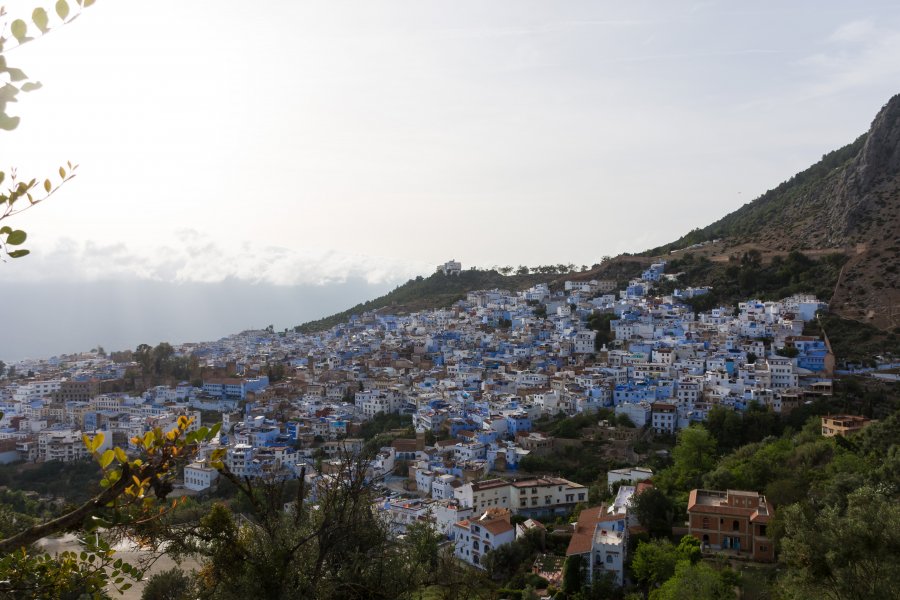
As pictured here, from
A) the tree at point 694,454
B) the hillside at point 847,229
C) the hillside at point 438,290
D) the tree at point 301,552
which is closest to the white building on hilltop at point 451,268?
the hillside at point 438,290

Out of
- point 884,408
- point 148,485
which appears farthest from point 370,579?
point 884,408

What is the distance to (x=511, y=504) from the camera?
61.0 ft

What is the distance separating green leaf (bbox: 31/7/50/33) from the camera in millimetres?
1744

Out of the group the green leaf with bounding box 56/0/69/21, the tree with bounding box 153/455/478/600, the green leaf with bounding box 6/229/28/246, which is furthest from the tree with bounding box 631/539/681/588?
the green leaf with bounding box 56/0/69/21

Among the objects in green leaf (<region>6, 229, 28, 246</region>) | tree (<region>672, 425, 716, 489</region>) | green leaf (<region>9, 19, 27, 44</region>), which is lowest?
tree (<region>672, 425, 716, 489</region>)

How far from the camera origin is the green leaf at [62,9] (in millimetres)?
1803

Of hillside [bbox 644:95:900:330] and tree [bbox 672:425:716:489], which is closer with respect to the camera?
tree [bbox 672:425:716:489]

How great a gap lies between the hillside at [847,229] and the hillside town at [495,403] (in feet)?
9.62

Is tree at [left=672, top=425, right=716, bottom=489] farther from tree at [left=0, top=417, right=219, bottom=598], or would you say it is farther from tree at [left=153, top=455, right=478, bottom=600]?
tree at [left=0, top=417, right=219, bottom=598]

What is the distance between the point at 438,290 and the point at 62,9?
56.2m

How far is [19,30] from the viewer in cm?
179

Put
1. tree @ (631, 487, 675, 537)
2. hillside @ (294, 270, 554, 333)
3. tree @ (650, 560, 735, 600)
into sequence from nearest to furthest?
tree @ (650, 560, 735, 600) → tree @ (631, 487, 675, 537) → hillside @ (294, 270, 554, 333)

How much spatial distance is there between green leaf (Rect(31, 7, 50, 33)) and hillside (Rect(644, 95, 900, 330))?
107 ft

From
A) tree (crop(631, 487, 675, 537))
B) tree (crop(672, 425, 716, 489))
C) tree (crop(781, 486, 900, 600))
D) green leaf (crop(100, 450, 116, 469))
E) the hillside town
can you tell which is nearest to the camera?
green leaf (crop(100, 450, 116, 469))
